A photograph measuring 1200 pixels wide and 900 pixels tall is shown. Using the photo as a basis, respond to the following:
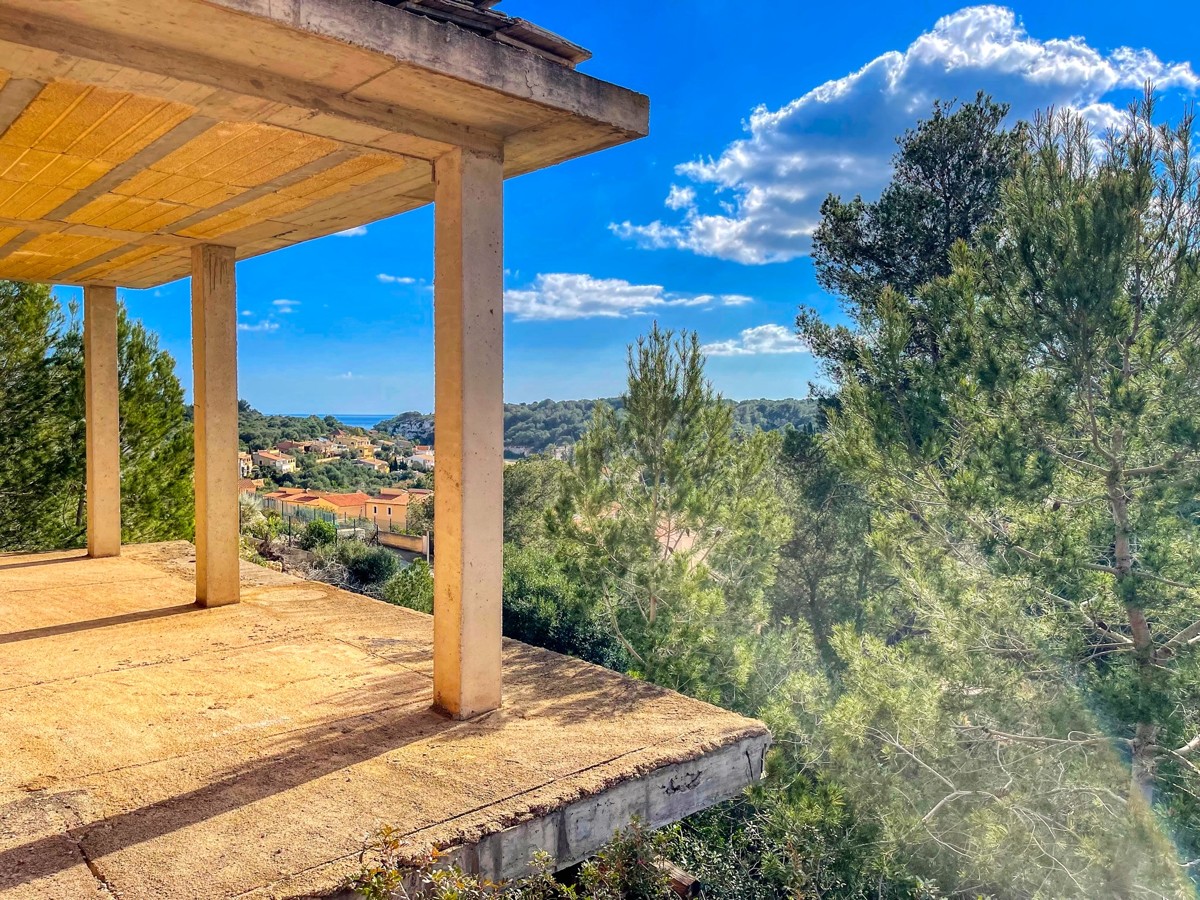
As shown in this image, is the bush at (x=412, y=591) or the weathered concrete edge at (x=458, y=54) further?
the bush at (x=412, y=591)

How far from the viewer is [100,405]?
18.2ft

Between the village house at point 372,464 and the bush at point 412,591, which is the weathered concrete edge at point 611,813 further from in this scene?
the village house at point 372,464

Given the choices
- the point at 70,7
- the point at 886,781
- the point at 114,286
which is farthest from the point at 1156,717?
the point at 114,286

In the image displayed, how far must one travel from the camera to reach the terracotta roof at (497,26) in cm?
209

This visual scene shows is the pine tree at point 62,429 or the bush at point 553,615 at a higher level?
the pine tree at point 62,429

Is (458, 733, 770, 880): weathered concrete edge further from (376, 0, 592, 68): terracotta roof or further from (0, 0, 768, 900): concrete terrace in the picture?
(376, 0, 592, 68): terracotta roof

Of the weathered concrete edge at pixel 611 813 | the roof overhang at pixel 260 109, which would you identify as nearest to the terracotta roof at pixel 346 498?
the roof overhang at pixel 260 109

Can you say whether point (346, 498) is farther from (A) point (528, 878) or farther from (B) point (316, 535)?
(A) point (528, 878)

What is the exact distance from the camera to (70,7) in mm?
1752

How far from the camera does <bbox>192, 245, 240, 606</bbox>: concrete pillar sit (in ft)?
13.7

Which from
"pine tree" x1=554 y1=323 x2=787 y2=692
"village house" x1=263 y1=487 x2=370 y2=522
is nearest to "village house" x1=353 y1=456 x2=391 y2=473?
"village house" x1=263 y1=487 x2=370 y2=522

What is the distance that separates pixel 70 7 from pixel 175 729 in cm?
221

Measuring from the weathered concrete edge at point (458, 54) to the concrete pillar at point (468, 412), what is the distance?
0.38 m

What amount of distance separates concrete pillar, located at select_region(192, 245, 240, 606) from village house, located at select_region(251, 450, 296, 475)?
30806 millimetres
